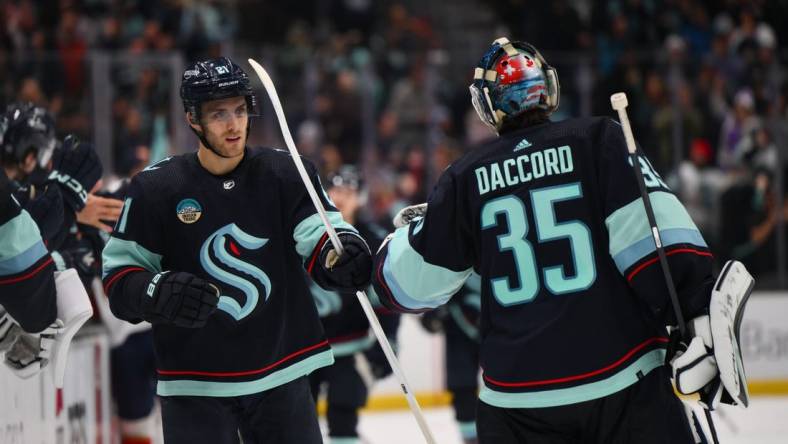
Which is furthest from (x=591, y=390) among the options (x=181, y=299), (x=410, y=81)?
(x=410, y=81)

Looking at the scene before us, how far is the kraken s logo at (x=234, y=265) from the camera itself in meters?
3.13

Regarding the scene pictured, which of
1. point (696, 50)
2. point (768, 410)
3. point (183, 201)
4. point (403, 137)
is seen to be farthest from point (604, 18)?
point (183, 201)

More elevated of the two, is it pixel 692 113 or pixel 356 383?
pixel 692 113

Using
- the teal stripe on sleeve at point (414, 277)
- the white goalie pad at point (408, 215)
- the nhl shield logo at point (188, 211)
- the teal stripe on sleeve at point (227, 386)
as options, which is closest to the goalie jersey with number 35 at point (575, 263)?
the teal stripe on sleeve at point (414, 277)

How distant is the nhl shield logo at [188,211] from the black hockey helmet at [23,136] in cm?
115

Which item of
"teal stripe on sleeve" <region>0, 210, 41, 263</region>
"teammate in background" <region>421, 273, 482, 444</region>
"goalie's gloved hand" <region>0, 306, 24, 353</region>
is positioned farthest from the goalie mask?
"teammate in background" <region>421, 273, 482, 444</region>

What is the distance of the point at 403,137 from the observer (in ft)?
29.7

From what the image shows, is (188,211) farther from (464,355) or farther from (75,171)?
(464,355)

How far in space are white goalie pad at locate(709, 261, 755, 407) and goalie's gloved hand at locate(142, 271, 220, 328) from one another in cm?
118

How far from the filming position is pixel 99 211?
4230 millimetres

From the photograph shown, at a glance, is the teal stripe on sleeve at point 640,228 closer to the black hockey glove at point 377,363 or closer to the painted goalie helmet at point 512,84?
the painted goalie helmet at point 512,84

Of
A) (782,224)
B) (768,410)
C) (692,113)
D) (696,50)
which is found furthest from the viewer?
(696,50)

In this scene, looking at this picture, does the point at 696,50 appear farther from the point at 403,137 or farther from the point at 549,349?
the point at 549,349

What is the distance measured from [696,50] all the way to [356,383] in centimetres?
631
